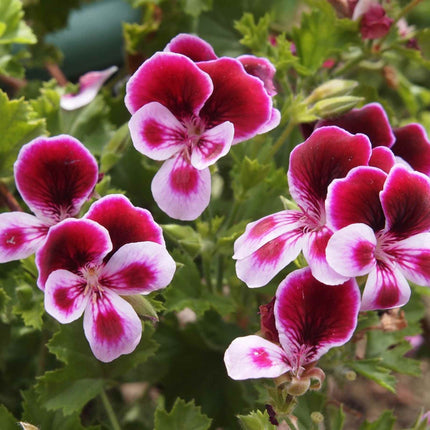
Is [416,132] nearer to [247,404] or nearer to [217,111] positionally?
[217,111]

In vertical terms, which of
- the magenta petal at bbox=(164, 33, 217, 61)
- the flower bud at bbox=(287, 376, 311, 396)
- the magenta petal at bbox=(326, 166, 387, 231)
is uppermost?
the magenta petal at bbox=(164, 33, 217, 61)

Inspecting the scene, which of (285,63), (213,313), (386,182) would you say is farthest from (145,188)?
(386,182)

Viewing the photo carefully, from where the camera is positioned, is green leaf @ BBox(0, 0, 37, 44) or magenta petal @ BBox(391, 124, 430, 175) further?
green leaf @ BBox(0, 0, 37, 44)

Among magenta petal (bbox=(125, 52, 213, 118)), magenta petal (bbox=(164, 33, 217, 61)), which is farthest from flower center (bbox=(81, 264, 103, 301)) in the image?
A: magenta petal (bbox=(164, 33, 217, 61))

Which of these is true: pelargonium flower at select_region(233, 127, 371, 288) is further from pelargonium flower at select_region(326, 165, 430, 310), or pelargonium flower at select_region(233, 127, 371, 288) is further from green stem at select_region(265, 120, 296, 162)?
green stem at select_region(265, 120, 296, 162)

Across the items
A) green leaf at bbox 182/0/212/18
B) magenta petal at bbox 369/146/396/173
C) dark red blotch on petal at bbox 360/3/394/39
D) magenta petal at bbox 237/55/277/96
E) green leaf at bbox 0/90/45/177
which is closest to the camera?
magenta petal at bbox 369/146/396/173

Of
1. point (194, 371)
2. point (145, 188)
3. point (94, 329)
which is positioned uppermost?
point (94, 329)
